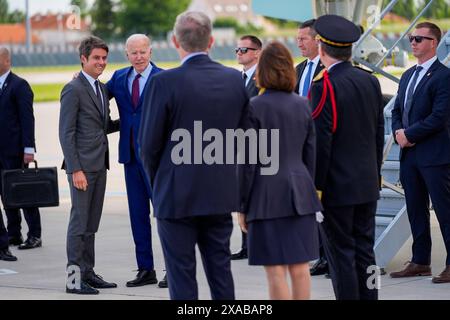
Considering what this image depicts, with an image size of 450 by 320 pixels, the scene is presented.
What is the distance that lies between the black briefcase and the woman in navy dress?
4.09 meters

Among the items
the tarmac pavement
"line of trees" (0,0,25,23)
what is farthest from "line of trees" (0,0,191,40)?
the tarmac pavement

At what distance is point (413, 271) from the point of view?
867 centimetres

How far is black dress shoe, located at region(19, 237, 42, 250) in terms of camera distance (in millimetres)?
10438

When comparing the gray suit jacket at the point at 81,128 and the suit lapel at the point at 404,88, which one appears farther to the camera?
the suit lapel at the point at 404,88

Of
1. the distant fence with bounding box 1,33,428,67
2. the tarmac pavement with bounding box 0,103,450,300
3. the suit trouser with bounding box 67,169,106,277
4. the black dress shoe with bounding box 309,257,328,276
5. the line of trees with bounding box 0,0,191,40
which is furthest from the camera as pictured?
the line of trees with bounding box 0,0,191,40

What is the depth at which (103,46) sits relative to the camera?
8.25m

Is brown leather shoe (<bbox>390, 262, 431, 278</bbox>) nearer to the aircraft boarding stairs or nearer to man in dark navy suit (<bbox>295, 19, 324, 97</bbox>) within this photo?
the aircraft boarding stairs

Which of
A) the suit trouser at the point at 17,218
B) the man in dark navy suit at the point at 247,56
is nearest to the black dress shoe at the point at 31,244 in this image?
the suit trouser at the point at 17,218

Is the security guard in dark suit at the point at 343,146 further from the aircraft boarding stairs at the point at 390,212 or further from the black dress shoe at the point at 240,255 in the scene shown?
the black dress shoe at the point at 240,255

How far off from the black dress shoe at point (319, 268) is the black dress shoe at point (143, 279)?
1358 mm

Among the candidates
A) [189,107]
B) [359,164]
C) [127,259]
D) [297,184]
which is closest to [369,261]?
[359,164]

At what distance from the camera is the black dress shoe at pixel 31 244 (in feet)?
34.2

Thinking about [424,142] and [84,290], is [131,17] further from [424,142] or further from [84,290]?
[84,290]

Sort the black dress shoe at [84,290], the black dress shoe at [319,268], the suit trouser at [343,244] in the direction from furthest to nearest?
the black dress shoe at [319,268], the black dress shoe at [84,290], the suit trouser at [343,244]
